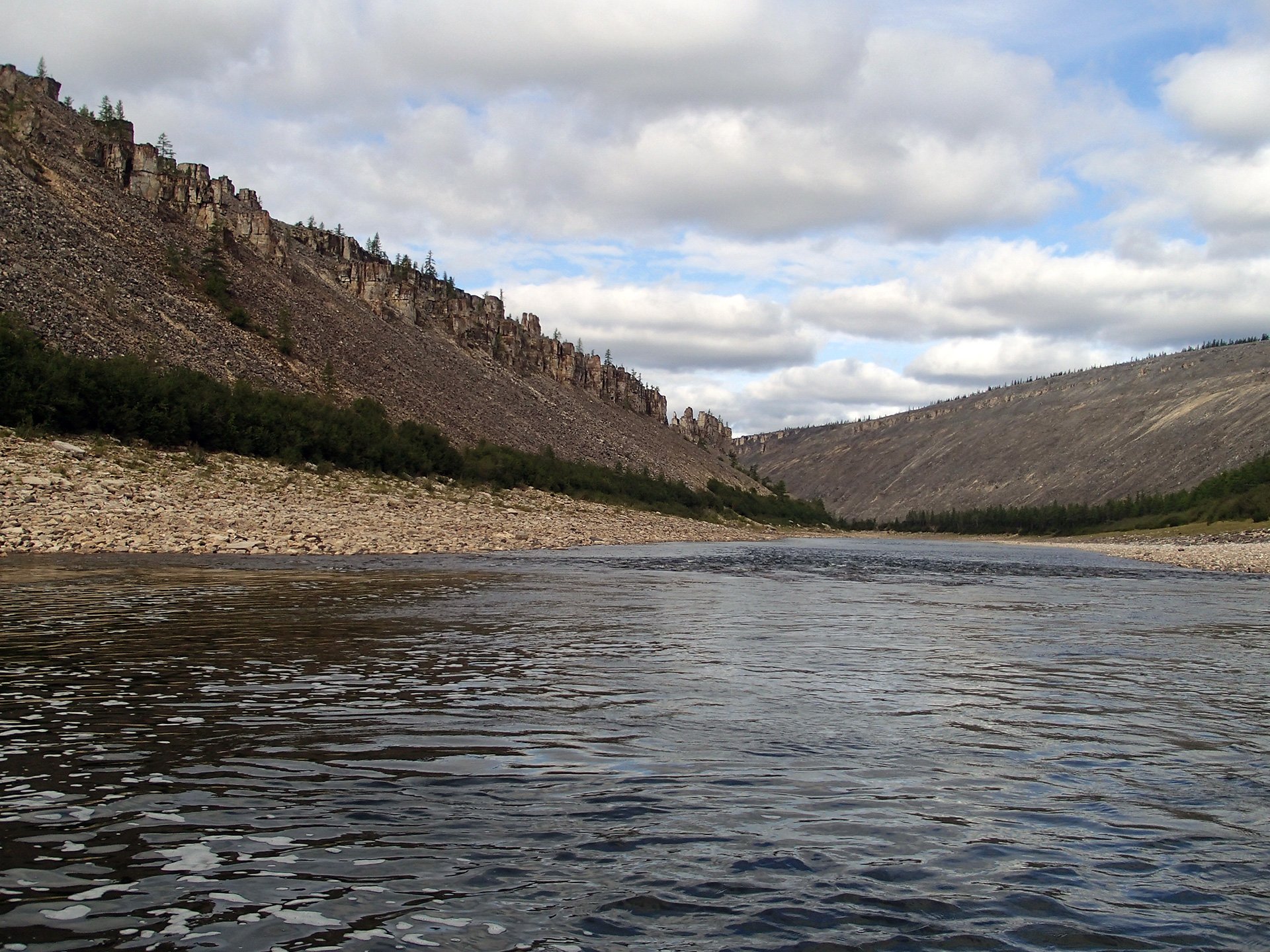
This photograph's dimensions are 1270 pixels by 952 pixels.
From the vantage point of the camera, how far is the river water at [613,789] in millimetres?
4969

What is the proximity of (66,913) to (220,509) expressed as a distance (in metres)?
37.4

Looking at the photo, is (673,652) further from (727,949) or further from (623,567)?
(623,567)

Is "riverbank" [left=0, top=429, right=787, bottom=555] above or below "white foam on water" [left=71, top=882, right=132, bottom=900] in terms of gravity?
above

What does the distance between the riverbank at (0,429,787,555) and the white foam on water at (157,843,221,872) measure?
28150 millimetres

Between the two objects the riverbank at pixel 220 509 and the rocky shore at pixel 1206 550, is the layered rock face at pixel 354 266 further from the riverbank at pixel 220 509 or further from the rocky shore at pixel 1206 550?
the rocky shore at pixel 1206 550

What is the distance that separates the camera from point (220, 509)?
39375mm

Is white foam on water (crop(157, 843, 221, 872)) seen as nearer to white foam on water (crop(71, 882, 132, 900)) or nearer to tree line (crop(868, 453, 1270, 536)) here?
white foam on water (crop(71, 882, 132, 900))

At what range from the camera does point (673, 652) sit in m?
14.9

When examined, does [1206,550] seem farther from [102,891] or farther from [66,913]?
[66,913]

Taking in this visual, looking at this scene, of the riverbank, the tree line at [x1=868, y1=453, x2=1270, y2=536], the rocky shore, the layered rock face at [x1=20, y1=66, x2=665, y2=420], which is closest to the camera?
the riverbank

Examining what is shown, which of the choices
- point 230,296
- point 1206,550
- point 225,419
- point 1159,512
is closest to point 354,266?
point 230,296

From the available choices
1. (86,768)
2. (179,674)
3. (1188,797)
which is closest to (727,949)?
(1188,797)

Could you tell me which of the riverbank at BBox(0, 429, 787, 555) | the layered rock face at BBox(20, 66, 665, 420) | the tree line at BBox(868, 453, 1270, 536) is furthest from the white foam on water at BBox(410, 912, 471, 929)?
the tree line at BBox(868, 453, 1270, 536)

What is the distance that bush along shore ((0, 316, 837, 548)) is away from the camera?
42.5m
